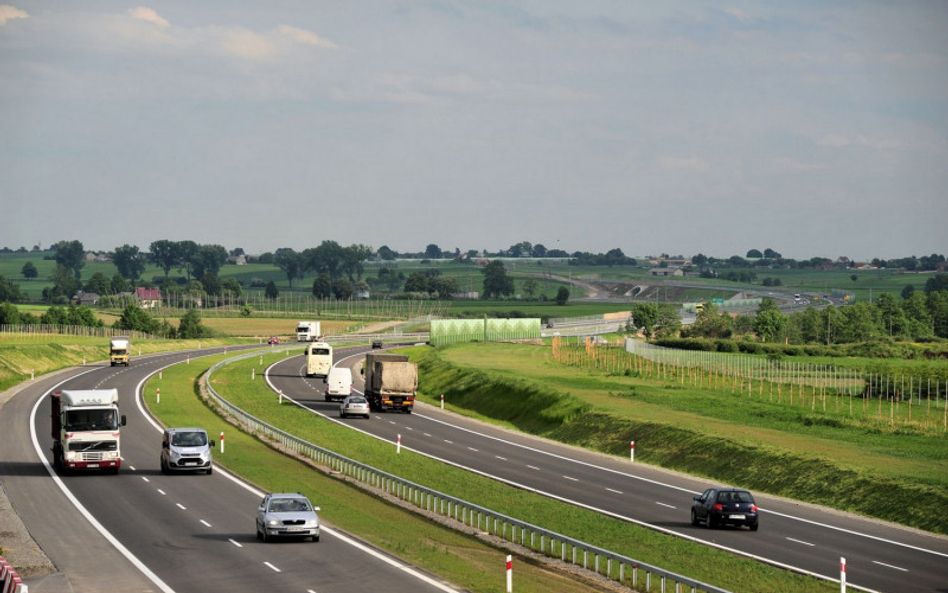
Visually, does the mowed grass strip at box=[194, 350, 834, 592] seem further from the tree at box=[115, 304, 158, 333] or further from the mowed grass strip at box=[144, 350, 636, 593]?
the tree at box=[115, 304, 158, 333]

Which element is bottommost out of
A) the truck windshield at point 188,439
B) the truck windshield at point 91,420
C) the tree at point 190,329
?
the tree at point 190,329

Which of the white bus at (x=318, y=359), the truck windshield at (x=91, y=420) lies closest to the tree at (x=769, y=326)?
the white bus at (x=318, y=359)

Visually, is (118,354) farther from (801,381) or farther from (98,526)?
(98,526)

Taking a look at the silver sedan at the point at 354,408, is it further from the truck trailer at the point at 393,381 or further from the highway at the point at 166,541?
the highway at the point at 166,541

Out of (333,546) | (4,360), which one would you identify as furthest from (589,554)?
(4,360)

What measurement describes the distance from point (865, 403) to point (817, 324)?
10777 centimetres

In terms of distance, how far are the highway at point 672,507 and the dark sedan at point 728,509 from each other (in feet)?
1.35

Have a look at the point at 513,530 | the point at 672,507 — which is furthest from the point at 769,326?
the point at 513,530

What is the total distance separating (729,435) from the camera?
64500mm

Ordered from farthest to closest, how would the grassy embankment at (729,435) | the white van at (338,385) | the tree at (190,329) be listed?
the tree at (190,329) → the white van at (338,385) → the grassy embankment at (729,435)

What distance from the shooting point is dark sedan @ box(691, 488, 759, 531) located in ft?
134

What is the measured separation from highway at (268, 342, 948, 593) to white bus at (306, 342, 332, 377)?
2920 cm

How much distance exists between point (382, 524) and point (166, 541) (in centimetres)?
766

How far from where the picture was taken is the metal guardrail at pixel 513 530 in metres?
30.0
